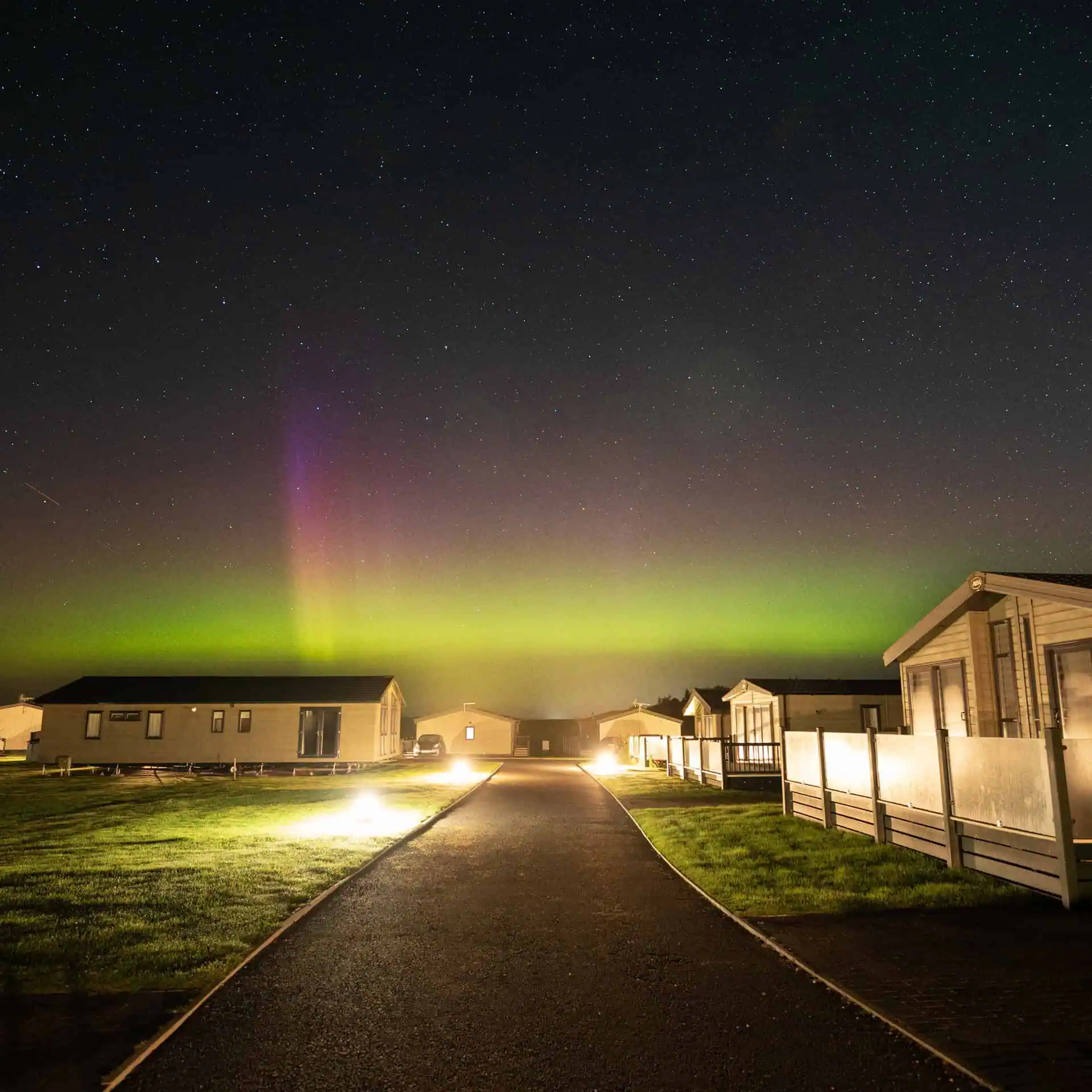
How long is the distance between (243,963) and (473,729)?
68.4 meters

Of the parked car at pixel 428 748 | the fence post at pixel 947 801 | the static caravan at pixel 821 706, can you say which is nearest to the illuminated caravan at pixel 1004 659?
the fence post at pixel 947 801

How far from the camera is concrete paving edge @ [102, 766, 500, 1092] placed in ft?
15.8

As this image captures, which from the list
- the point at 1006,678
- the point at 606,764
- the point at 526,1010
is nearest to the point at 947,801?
the point at 1006,678

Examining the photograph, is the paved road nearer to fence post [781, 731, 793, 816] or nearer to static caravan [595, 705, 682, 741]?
fence post [781, 731, 793, 816]

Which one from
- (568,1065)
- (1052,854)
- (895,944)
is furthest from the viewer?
(1052,854)

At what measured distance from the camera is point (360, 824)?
56.7 ft

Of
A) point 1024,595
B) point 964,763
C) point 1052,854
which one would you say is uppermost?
point 1024,595

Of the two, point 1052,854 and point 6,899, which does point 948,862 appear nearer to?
point 1052,854

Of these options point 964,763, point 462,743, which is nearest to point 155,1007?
point 964,763

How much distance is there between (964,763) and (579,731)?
7916 centimetres

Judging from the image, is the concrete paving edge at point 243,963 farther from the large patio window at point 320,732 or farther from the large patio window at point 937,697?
the large patio window at point 320,732

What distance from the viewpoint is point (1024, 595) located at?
15242 mm

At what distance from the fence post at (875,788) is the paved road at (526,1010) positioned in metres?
4.93

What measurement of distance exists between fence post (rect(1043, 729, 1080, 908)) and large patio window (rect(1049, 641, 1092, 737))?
542cm
